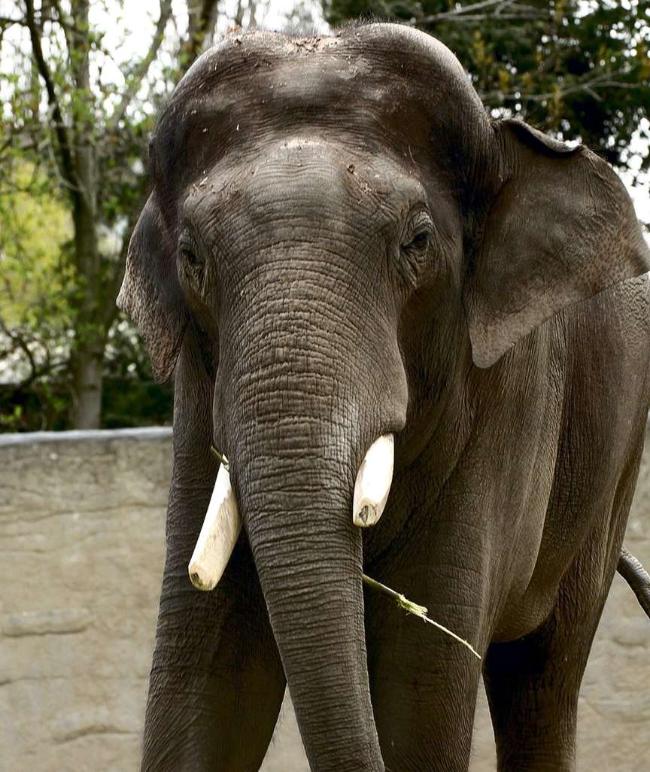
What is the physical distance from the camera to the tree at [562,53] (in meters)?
11.9

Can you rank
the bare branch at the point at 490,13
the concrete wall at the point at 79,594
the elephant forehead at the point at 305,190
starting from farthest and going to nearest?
the bare branch at the point at 490,13
the concrete wall at the point at 79,594
the elephant forehead at the point at 305,190

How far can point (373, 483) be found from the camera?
11.8 feet

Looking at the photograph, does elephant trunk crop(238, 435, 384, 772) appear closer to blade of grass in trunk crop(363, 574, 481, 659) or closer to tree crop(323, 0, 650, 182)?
blade of grass in trunk crop(363, 574, 481, 659)

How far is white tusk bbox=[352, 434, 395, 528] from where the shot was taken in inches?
140

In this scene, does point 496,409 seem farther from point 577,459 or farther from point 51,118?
point 51,118

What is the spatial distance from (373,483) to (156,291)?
2.99ft

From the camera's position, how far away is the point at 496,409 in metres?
4.48

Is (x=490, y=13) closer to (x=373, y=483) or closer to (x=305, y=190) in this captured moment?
(x=305, y=190)

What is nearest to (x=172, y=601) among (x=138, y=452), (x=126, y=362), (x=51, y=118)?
(x=138, y=452)

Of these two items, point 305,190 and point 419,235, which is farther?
point 419,235

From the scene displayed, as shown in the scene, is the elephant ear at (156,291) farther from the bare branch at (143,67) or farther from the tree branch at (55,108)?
the tree branch at (55,108)

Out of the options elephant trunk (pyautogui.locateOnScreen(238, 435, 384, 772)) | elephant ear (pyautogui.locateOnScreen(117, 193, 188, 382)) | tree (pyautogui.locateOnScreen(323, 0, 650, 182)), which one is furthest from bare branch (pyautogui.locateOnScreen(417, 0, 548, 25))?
elephant trunk (pyautogui.locateOnScreen(238, 435, 384, 772))

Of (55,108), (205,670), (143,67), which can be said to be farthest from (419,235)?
(55,108)

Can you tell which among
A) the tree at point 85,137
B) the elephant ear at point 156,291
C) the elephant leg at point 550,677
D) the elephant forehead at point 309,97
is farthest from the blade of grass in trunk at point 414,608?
the tree at point 85,137
